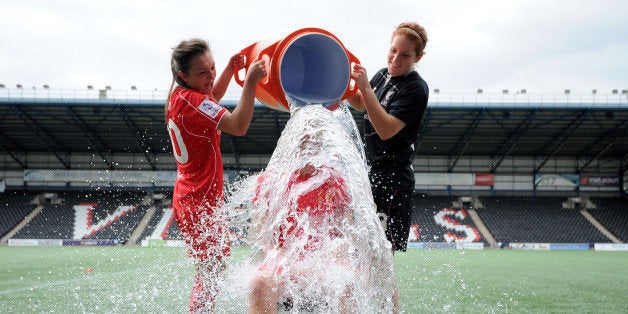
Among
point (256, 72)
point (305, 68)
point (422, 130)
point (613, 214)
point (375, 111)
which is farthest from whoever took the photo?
point (613, 214)

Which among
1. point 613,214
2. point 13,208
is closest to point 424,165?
point 613,214

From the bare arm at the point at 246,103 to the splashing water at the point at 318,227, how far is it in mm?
222

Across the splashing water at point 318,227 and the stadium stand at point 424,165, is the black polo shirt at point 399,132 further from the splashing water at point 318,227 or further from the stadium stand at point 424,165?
the stadium stand at point 424,165

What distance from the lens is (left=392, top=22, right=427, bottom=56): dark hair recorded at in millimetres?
3127

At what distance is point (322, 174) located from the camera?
257 centimetres

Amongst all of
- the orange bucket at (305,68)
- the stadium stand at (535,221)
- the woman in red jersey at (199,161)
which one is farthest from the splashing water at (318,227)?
the stadium stand at (535,221)

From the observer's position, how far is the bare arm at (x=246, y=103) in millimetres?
2777

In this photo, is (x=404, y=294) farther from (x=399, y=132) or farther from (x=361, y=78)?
(x=361, y=78)

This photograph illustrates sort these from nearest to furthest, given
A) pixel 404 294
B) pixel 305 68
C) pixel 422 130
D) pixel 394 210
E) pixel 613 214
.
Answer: pixel 305 68 < pixel 394 210 < pixel 404 294 < pixel 422 130 < pixel 613 214

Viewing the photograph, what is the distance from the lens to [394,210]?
3283mm

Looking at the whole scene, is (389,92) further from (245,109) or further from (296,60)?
(245,109)

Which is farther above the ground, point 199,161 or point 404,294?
point 199,161

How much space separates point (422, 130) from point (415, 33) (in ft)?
77.0

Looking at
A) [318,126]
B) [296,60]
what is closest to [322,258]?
[318,126]
